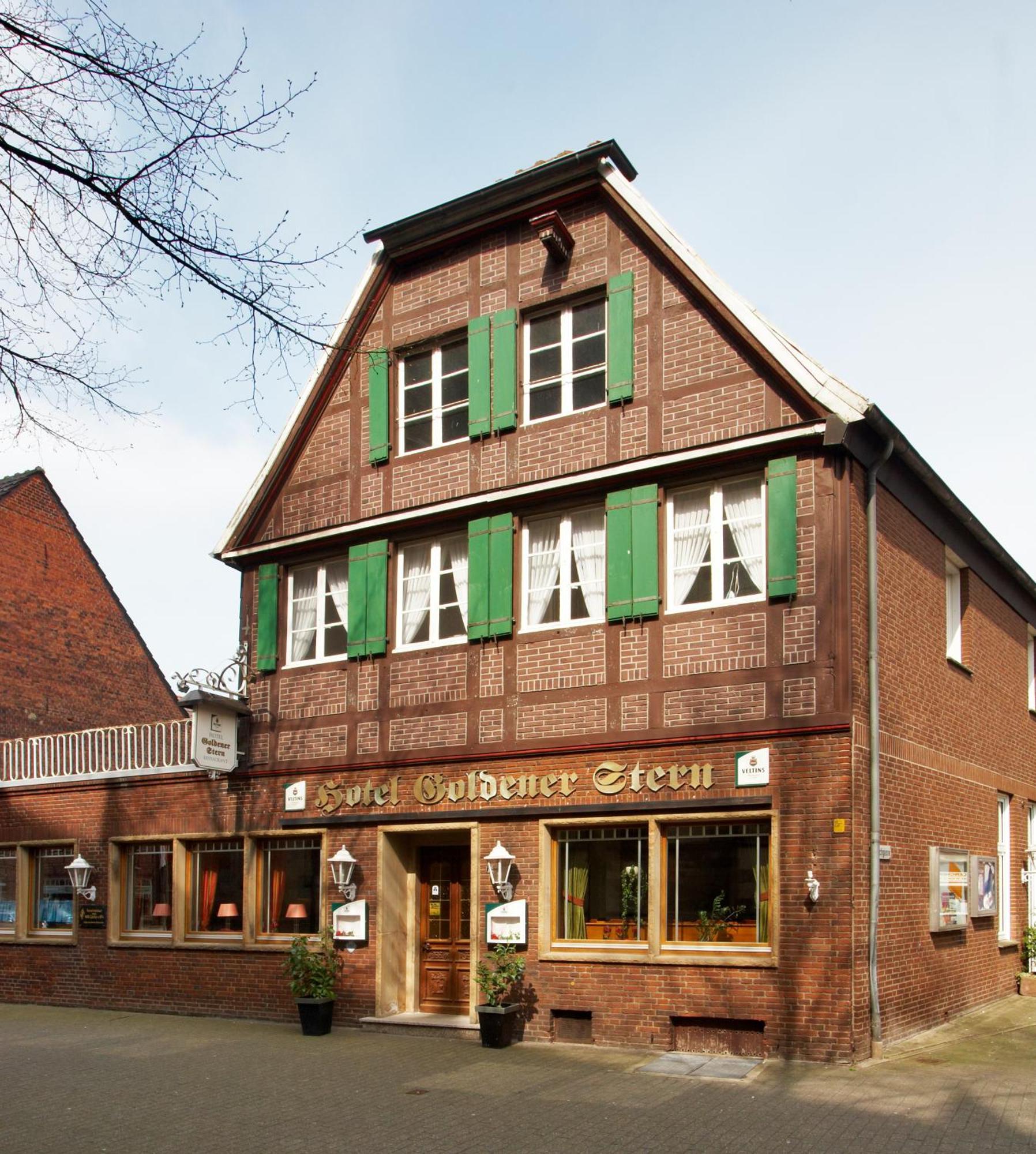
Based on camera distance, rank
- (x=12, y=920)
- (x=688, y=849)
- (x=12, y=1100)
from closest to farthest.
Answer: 1. (x=12, y=1100)
2. (x=688, y=849)
3. (x=12, y=920)

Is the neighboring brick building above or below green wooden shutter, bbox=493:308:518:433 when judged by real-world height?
below

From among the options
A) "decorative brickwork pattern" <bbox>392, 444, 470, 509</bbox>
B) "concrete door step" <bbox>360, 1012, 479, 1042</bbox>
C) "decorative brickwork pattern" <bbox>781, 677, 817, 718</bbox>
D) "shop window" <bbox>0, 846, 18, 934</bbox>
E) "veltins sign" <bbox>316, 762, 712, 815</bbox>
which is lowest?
"concrete door step" <bbox>360, 1012, 479, 1042</bbox>

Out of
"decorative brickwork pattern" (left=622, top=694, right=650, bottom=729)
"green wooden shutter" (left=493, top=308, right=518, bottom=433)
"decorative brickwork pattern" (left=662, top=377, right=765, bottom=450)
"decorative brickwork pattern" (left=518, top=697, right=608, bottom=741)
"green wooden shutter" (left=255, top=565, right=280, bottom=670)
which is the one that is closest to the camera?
"decorative brickwork pattern" (left=662, top=377, right=765, bottom=450)

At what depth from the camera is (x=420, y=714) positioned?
1578 centimetres

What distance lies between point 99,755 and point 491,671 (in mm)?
7549

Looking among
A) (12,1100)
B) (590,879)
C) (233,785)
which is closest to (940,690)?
(590,879)

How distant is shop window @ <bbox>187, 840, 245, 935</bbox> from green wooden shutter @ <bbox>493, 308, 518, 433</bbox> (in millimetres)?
6646

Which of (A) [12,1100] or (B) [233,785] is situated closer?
(A) [12,1100]

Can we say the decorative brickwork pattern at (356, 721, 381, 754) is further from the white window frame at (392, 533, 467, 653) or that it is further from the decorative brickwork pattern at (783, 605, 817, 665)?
the decorative brickwork pattern at (783, 605, 817, 665)

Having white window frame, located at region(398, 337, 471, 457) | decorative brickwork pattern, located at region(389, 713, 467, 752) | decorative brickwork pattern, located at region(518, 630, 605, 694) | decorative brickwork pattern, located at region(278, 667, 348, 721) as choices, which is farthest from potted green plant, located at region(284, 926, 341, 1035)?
white window frame, located at region(398, 337, 471, 457)

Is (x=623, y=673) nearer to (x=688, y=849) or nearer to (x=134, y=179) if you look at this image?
(x=688, y=849)

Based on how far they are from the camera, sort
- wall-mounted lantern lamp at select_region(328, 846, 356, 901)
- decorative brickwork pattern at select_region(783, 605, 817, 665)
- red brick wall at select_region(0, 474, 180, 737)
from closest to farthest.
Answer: decorative brickwork pattern at select_region(783, 605, 817, 665)
wall-mounted lantern lamp at select_region(328, 846, 356, 901)
red brick wall at select_region(0, 474, 180, 737)

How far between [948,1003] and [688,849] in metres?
3.84

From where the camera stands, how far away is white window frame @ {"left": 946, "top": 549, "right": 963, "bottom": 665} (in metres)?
16.8
